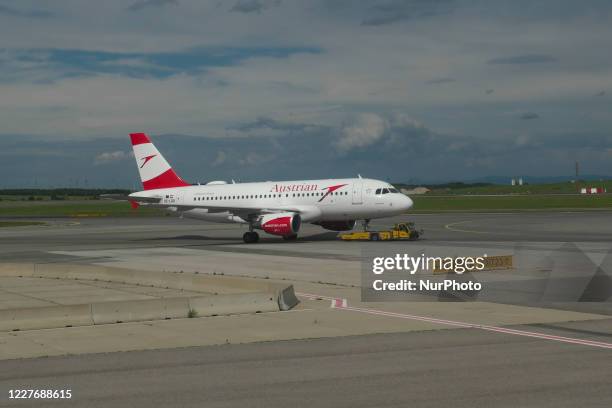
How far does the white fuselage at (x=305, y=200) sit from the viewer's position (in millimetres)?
47438

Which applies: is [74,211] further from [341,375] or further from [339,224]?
[341,375]

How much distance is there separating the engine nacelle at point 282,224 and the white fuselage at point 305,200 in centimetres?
194

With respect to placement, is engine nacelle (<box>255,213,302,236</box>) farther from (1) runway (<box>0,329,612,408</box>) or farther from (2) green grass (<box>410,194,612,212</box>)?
(2) green grass (<box>410,194,612,212</box>)

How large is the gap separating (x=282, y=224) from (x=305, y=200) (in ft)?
11.1

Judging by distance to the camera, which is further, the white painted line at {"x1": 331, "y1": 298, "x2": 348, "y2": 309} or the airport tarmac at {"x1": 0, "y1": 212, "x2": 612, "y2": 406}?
the white painted line at {"x1": 331, "y1": 298, "x2": 348, "y2": 309}

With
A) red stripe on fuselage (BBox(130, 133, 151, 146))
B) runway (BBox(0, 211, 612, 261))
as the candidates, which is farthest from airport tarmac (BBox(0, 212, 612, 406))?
red stripe on fuselage (BBox(130, 133, 151, 146))

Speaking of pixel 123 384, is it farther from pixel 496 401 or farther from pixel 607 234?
pixel 607 234

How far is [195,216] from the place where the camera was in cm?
5328

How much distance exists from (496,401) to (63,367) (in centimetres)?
683

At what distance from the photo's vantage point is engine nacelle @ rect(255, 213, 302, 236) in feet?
152

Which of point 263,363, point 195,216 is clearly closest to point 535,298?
point 263,363

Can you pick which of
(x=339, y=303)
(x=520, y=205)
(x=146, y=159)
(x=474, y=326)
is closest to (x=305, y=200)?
(x=146, y=159)

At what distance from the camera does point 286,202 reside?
4969 cm

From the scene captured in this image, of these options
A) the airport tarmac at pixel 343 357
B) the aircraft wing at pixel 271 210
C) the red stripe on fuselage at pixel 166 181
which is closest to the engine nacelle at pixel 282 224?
the aircraft wing at pixel 271 210
